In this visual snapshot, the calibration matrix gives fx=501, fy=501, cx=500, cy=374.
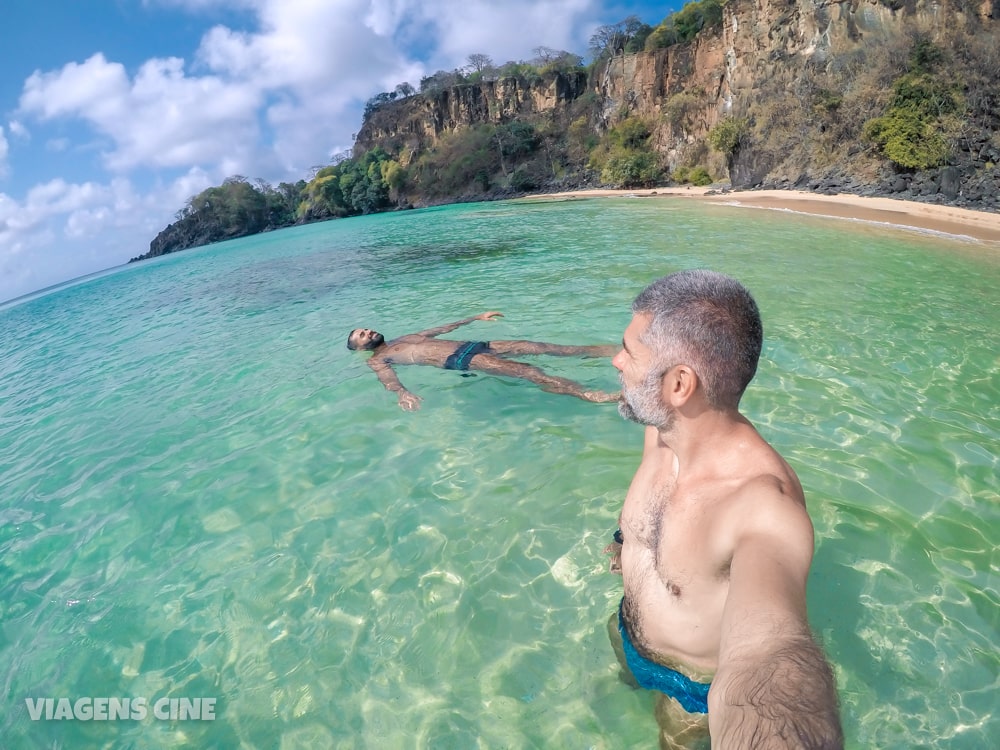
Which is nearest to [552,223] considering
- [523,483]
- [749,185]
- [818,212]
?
[818,212]

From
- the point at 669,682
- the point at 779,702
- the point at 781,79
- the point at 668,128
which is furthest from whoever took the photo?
the point at 668,128

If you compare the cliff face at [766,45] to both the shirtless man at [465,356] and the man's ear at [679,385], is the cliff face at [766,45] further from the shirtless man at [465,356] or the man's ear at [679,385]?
the man's ear at [679,385]

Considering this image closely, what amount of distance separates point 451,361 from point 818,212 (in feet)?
51.1

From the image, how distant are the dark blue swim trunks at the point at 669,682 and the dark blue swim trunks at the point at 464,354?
3694 mm

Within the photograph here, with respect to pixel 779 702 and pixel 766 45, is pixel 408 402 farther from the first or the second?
pixel 766 45

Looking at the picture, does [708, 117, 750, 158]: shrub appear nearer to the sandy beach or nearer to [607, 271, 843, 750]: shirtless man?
the sandy beach

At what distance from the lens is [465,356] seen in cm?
540

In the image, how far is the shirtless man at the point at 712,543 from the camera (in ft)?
3.39

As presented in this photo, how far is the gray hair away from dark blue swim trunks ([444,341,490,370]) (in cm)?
392

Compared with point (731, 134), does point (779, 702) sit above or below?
below

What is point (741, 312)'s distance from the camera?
1471mm

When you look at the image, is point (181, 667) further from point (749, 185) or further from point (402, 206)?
point (402, 206)

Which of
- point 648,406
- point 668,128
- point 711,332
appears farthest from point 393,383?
point 668,128

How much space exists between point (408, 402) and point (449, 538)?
1.81 m
